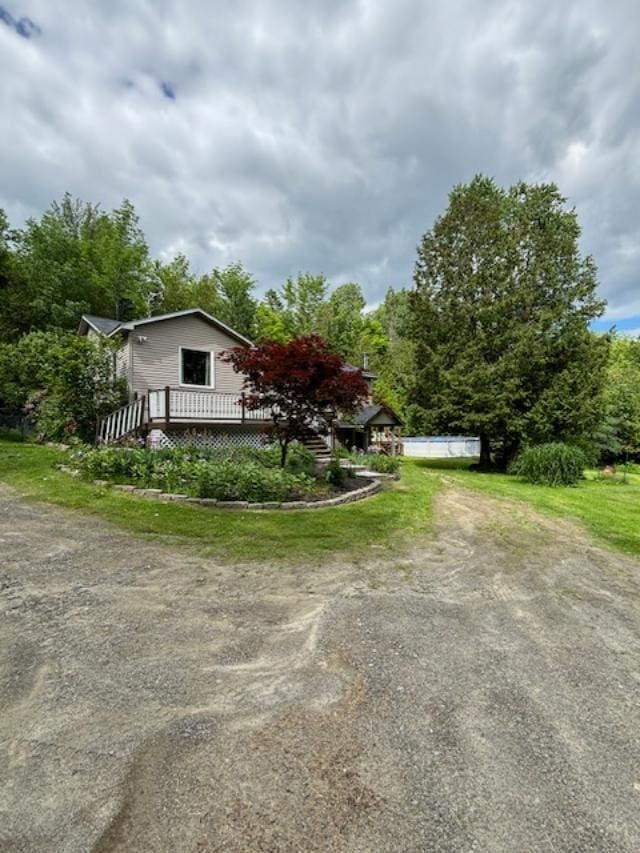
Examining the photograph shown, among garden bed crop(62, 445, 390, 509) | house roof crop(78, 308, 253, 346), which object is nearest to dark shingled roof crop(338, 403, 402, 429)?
house roof crop(78, 308, 253, 346)

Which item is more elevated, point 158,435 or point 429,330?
point 429,330

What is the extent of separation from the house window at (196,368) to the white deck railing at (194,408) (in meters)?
3.07

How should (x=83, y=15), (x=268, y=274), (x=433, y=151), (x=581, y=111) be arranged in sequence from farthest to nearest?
(x=268, y=274) → (x=433, y=151) → (x=581, y=111) → (x=83, y=15)

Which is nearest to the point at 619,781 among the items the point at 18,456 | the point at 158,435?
the point at 158,435

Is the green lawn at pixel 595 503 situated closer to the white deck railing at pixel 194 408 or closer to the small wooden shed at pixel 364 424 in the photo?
the small wooden shed at pixel 364 424

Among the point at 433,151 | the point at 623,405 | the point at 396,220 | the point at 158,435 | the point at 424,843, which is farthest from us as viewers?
the point at 396,220

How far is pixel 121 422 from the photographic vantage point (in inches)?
513

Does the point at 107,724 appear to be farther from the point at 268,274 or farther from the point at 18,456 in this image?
the point at 268,274

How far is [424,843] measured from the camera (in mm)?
1644

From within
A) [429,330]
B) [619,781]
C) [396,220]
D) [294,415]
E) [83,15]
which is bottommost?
[619,781]

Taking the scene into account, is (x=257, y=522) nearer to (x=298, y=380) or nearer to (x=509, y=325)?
(x=298, y=380)

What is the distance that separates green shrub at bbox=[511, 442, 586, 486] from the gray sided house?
6.72 metres

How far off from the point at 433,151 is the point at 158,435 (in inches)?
499

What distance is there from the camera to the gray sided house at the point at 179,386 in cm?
1205
